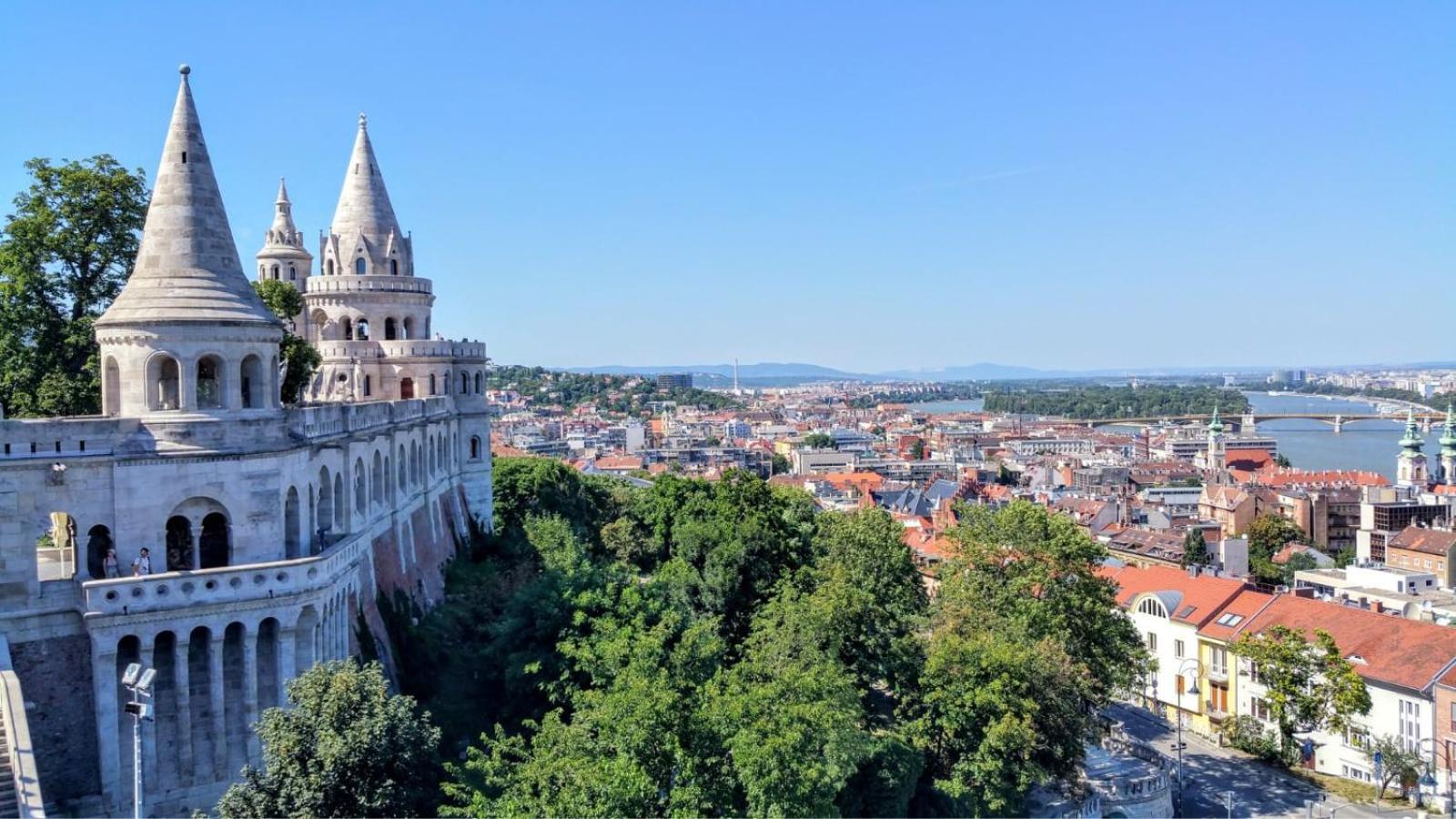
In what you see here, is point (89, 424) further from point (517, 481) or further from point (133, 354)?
point (517, 481)

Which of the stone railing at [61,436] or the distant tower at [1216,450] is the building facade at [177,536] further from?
the distant tower at [1216,450]

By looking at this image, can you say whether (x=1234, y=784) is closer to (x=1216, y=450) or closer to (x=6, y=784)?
(x=6, y=784)

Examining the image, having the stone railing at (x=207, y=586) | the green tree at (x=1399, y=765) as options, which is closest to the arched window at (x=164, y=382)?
the stone railing at (x=207, y=586)

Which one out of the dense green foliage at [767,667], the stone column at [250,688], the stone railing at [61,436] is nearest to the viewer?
the dense green foliage at [767,667]

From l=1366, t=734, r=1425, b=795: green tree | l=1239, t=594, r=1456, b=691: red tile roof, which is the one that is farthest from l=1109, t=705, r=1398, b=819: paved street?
l=1239, t=594, r=1456, b=691: red tile roof

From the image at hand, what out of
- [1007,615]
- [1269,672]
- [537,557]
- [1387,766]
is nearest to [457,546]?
[537,557]

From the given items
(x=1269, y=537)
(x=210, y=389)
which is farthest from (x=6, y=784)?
(x=1269, y=537)
